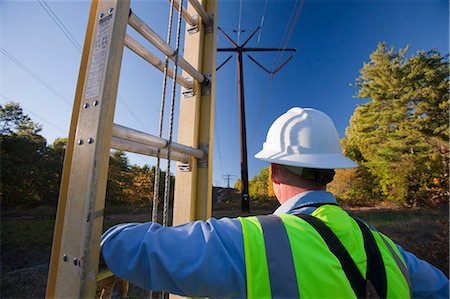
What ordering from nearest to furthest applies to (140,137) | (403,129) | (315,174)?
(140,137), (315,174), (403,129)

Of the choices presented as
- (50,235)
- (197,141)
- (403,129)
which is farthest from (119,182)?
(403,129)

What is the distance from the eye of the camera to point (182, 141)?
1.57 meters

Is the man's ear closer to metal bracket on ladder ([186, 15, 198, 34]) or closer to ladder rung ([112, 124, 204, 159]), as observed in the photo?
ladder rung ([112, 124, 204, 159])

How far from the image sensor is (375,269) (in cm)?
93

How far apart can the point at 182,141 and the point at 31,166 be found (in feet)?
54.6

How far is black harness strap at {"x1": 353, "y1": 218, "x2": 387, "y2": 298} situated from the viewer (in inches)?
35.7

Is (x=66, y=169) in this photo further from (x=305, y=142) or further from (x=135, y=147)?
(x=305, y=142)

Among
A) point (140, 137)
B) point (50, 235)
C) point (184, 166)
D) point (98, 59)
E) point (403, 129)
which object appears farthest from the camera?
point (403, 129)

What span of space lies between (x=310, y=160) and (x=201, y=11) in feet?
4.24

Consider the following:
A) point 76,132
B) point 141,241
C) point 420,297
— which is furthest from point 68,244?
point 420,297

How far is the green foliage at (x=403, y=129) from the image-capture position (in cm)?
1466

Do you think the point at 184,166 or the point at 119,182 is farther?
the point at 119,182

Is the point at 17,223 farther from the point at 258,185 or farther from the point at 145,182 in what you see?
the point at 258,185

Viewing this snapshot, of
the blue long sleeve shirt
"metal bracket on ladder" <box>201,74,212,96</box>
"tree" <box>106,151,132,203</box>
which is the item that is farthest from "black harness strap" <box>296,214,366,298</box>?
"tree" <box>106,151,132,203</box>
